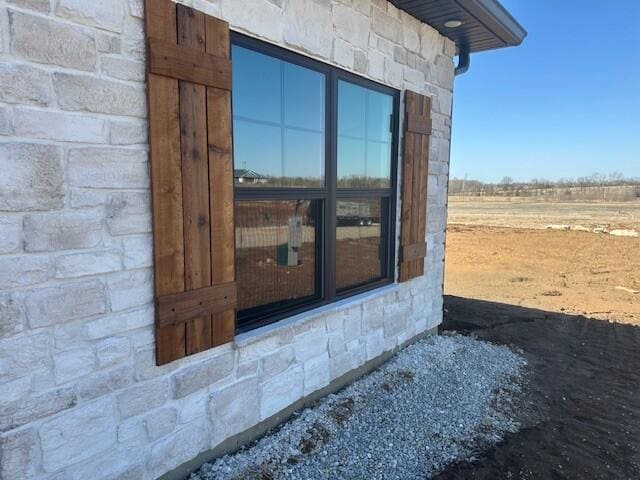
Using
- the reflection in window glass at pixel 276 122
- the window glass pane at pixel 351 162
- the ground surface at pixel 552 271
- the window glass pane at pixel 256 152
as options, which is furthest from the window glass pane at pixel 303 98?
the ground surface at pixel 552 271

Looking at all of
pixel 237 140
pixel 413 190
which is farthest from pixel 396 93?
pixel 237 140

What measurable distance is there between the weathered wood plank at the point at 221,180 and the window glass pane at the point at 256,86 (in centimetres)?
21

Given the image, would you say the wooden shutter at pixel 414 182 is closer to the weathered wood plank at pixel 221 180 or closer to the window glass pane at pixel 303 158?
the window glass pane at pixel 303 158

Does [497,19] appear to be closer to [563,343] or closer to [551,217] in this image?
[563,343]

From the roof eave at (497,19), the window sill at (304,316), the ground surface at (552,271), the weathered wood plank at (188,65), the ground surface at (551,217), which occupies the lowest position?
the ground surface at (552,271)

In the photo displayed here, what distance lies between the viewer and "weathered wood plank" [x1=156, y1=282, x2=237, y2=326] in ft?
6.06

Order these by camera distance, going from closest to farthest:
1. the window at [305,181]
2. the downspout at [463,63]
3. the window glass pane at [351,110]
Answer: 1. the window at [305,181]
2. the window glass pane at [351,110]
3. the downspout at [463,63]

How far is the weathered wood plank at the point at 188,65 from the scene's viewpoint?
1704 millimetres

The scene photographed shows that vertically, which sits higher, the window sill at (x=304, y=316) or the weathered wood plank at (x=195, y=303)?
the weathered wood plank at (x=195, y=303)

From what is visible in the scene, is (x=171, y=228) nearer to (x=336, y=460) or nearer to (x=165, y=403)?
(x=165, y=403)

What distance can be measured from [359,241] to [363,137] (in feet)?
2.78

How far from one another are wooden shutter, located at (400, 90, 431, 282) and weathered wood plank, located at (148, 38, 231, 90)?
1.92 m

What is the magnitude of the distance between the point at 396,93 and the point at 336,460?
2814 mm

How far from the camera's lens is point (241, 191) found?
224 cm
